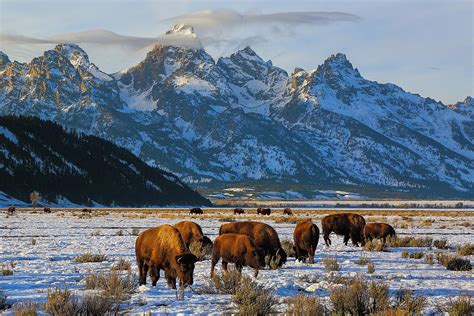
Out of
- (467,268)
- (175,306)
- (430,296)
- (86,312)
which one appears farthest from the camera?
(467,268)

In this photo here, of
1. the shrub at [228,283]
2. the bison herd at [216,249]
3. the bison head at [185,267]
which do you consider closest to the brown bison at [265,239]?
the bison herd at [216,249]

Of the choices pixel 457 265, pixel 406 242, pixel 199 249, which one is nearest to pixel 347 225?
pixel 406 242

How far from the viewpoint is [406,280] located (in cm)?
1794

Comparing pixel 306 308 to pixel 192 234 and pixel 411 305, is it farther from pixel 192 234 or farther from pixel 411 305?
pixel 192 234

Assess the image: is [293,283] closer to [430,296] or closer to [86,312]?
[430,296]

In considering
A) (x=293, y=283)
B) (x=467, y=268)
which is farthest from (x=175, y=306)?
(x=467, y=268)

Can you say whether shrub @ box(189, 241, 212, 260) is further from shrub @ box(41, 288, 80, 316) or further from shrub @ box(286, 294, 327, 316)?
shrub @ box(286, 294, 327, 316)

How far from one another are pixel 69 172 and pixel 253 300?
156312 millimetres

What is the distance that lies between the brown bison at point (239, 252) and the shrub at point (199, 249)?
3.56m

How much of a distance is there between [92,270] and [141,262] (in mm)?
4300

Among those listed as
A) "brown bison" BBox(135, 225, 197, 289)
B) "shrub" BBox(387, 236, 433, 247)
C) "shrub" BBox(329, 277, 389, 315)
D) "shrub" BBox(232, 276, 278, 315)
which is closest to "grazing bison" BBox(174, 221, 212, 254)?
"brown bison" BBox(135, 225, 197, 289)

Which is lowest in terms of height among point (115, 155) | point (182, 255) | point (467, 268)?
point (467, 268)

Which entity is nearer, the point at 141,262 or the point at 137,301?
the point at 137,301

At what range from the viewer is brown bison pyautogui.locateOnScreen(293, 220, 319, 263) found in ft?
74.9
